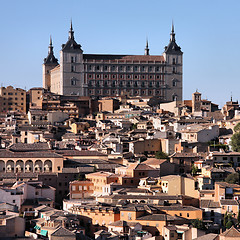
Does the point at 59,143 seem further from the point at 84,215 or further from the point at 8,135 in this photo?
the point at 84,215

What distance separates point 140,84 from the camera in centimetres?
A: 11881

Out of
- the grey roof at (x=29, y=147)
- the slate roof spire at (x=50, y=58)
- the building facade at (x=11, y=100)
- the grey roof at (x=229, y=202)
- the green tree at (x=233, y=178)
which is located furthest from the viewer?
the slate roof spire at (x=50, y=58)

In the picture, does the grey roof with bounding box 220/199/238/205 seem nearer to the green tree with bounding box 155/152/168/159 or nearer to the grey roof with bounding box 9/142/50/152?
the green tree with bounding box 155/152/168/159

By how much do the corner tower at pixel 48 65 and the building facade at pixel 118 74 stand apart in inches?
264

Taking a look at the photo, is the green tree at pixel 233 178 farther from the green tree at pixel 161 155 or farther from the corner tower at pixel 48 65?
the corner tower at pixel 48 65

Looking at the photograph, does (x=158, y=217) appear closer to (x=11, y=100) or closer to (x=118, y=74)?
(x=11, y=100)

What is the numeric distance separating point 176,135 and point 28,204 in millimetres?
24800

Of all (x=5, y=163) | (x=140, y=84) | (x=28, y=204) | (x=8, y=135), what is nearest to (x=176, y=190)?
(x=28, y=204)

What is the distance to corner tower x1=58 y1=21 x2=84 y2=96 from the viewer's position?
11644cm

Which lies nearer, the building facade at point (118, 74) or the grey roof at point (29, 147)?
the grey roof at point (29, 147)

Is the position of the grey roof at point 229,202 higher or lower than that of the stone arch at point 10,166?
lower

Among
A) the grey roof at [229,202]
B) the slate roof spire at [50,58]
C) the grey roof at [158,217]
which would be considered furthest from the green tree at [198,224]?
the slate roof spire at [50,58]

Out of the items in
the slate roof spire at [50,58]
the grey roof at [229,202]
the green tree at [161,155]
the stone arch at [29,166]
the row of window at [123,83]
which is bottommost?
the grey roof at [229,202]

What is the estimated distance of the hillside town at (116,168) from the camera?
49875 mm
